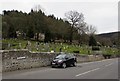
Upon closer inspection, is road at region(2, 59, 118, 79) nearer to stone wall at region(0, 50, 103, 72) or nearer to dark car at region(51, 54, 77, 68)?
stone wall at region(0, 50, 103, 72)

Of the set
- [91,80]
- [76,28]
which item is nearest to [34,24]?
[76,28]

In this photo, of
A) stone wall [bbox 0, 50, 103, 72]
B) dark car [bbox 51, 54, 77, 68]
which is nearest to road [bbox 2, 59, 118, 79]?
stone wall [bbox 0, 50, 103, 72]

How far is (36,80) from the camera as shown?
15.3m

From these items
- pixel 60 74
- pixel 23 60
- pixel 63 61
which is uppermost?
pixel 23 60

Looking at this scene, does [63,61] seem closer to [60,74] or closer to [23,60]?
[23,60]

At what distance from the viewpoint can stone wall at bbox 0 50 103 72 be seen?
22578 millimetres

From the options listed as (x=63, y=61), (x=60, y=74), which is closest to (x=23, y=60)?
(x=63, y=61)

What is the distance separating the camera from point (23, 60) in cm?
2542

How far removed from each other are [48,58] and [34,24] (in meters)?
58.3

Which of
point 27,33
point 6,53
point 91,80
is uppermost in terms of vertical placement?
point 27,33

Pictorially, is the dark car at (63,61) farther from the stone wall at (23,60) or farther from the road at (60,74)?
the road at (60,74)

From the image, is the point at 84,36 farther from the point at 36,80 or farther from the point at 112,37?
the point at 36,80

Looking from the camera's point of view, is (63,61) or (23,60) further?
(63,61)

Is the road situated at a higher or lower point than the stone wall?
lower
